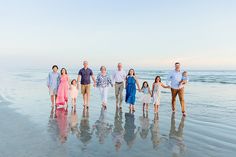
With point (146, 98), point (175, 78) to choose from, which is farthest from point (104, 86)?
point (175, 78)

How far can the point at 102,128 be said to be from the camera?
8328mm

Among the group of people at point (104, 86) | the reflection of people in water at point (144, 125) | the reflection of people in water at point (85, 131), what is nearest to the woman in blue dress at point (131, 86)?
the group of people at point (104, 86)

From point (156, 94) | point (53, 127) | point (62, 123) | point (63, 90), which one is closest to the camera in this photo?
point (53, 127)

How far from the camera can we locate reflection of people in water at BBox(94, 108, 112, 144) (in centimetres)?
734

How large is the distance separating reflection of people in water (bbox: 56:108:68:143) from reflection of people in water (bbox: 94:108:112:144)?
0.93m

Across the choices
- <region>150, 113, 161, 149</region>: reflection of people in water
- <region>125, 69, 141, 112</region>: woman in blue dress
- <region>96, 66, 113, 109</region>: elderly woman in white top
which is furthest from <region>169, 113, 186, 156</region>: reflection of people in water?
<region>96, 66, 113, 109</region>: elderly woman in white top

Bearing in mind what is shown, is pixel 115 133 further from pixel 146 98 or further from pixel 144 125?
pixel 146 98

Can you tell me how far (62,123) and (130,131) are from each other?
241cm

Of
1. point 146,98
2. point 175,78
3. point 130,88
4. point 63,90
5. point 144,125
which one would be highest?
point 175,78

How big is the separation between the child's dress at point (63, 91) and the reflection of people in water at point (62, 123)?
2.61 ft

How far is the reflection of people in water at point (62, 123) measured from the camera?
282 inches

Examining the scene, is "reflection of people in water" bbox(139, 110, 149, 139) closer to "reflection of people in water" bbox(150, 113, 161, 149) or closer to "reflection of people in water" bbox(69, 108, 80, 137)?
"reflection of people in water" bbox(150, 113, 161, 149)

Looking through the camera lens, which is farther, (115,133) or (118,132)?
(118,132)

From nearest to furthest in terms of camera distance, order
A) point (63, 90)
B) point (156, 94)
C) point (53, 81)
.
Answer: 1. point (156, 94)
2. point (63, 90)
3. point (53, 81)
